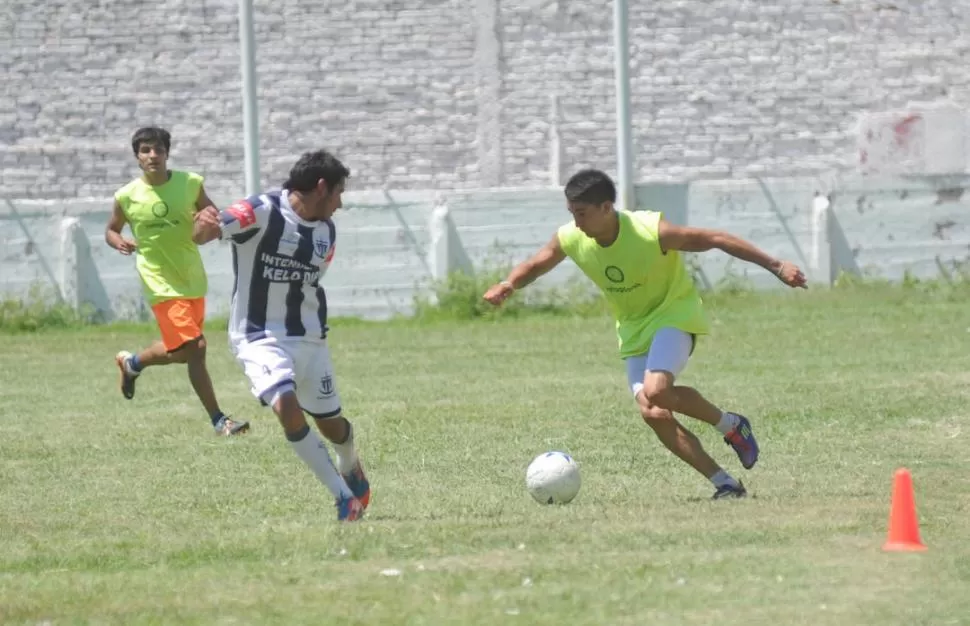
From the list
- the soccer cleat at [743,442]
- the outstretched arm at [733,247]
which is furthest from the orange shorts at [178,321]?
the outstretched arm at [733,247]

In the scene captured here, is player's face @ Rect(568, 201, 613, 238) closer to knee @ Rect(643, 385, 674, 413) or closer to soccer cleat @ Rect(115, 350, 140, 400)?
knee @ Rect(643, 385, 674, 413)

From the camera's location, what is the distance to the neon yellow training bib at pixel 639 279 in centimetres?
947

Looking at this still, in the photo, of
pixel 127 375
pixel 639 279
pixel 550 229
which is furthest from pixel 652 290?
pixel 550 229

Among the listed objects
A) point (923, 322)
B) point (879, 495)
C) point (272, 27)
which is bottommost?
point (923, 322)

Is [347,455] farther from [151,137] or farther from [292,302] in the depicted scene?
[151,137]

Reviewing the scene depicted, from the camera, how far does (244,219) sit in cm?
889

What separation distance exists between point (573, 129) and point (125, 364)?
1219 cm

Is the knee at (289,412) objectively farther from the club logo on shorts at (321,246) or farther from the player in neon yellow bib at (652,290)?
the player in neon yellow bib at (652,290)

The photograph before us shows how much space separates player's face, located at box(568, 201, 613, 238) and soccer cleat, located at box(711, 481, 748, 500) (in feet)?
4.98

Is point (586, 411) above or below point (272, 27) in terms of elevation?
below

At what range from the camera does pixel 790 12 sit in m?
24.5

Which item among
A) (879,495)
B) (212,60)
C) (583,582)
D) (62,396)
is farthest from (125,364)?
(212,60)

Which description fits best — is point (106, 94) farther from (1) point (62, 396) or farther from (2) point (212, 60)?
(1) point (62, 396)

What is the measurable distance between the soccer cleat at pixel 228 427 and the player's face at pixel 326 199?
4.10m
